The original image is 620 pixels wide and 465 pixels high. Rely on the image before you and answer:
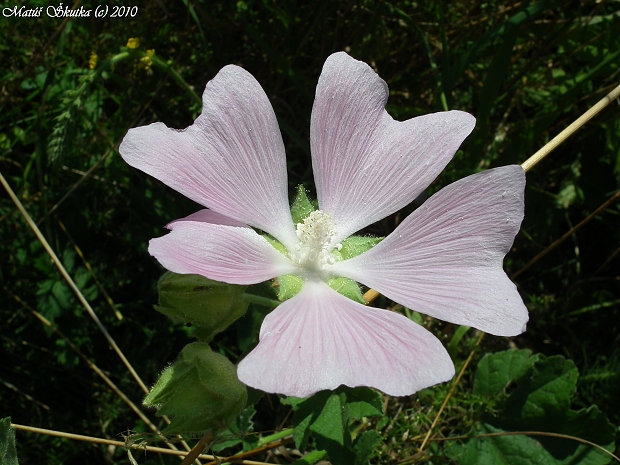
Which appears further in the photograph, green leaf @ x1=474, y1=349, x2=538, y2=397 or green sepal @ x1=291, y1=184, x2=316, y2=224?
green leaf @ x1=474, y1=349, x2=538, y2=397

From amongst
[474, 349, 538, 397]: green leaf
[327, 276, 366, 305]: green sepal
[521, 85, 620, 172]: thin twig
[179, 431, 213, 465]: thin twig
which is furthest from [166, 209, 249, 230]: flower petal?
[474, 349, 538, 397]: green leaf

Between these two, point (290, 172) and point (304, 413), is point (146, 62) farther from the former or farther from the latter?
point (304, 413)

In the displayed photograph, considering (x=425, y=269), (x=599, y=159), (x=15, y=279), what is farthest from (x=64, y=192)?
(x=599, y=159)

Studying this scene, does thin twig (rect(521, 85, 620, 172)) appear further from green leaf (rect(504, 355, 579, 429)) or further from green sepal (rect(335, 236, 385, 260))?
green leaf (rect(504, 355, 579, 429))

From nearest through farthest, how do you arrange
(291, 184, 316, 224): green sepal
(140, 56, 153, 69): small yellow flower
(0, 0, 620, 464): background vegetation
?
(291, 184, 316, 224): green sepal
(140, 56, 153, 69): small yellow flower
(0, 0, 620, 464): background vegetation

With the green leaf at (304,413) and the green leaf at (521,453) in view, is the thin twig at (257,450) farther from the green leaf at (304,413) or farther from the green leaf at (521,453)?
the green leaf at (521,453)

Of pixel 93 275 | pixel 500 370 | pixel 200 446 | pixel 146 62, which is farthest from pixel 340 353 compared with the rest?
pixel 146 62
